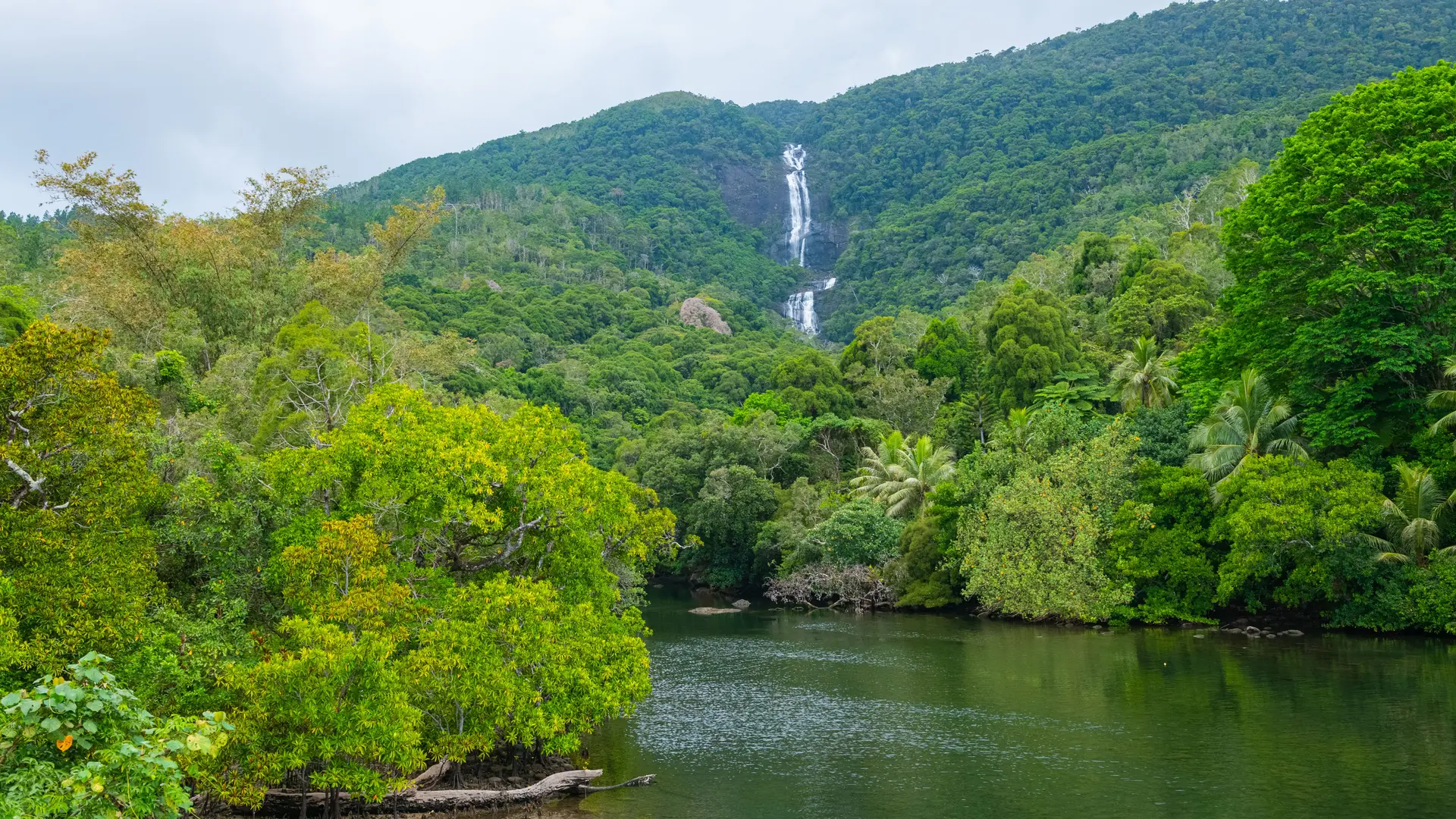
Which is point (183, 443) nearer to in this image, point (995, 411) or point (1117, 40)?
point (995, 411)

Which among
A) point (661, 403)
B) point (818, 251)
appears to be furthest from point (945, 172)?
point (661, 403)

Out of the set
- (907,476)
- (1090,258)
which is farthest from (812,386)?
(1090,258)

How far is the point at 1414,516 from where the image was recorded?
3078 cm

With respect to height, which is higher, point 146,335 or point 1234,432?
point 146,335

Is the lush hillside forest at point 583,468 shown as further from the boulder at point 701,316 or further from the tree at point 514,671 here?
the boulder at point 701,316

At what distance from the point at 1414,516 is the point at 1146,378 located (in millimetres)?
14832

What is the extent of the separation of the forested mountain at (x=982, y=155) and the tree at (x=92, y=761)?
10172 cm

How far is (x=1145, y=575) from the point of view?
3700 centimetres

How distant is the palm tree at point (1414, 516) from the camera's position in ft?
99.3

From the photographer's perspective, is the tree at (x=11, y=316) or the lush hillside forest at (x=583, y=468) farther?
the tree at (x=11, y=316)

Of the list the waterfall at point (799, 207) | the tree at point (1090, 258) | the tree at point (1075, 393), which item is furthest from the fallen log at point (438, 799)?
the waterfall at point (799, 207)

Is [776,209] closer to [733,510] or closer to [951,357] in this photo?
[951,357]

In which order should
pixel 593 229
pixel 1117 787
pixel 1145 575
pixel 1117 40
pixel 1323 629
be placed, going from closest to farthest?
pixel 1117 787 → pixel 1323 629 → pixel 1145 575 → pixel 593 229 → pixel 1117 40

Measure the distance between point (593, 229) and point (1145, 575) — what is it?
382 ft
